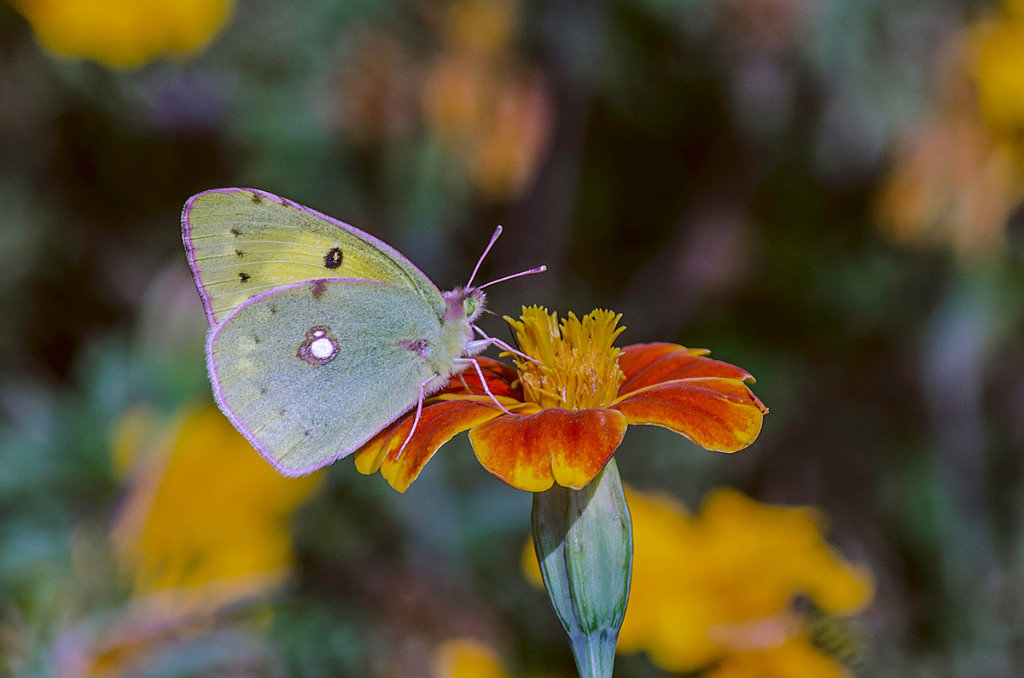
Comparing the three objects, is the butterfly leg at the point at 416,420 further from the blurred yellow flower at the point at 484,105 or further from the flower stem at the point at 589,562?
the blurred yellow flower at the point at 484,105

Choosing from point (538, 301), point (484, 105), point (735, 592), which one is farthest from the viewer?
point (538, 301)

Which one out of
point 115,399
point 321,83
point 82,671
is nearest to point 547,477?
point 82,671

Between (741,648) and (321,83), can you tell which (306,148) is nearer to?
(321,83)

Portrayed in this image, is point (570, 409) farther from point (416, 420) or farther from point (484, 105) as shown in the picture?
point (484, 105)

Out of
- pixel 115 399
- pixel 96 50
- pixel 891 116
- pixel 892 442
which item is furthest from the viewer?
pixel 892 442

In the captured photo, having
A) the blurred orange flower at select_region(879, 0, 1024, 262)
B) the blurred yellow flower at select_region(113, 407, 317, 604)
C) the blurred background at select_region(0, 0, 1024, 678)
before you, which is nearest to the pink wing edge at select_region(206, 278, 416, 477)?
the blurred background at select_region(0, 0, 1024, 678)

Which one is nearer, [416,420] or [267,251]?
[416,420]

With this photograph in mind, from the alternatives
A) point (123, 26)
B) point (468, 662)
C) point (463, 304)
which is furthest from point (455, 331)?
point (123, 26)

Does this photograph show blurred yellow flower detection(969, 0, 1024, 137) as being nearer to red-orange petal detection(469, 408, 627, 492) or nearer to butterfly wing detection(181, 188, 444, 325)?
butterfly wing detection(181, 188, 444, 325)
